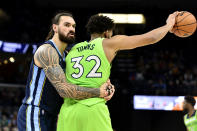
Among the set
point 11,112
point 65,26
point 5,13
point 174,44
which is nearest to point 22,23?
point 5,13

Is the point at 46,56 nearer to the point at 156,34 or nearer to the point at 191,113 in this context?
the point at 156,34

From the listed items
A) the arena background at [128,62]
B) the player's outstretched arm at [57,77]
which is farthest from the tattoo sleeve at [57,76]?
the arena background at [128,62]

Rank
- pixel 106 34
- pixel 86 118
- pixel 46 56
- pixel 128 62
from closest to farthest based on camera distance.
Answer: pixel 86 118, pixel 46 56, pixel 106 34, pixel 128 62

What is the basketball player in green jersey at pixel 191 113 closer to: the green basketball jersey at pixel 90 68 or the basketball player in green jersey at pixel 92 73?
the basketball player in green jersey at pixel 92 73

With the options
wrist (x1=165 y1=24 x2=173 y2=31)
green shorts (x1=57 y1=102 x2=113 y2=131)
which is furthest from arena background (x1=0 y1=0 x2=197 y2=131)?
wrist (x1=165 y1=24 x2=173 y2=31)

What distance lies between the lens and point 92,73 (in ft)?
10.2

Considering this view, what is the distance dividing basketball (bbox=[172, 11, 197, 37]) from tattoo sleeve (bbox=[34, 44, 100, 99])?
120 cm

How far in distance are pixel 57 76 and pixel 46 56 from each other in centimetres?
25

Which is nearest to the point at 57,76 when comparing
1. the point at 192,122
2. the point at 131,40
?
the point at 131,40

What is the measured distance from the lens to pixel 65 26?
342 centimetres

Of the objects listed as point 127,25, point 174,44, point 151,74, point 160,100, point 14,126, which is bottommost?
point 14,126

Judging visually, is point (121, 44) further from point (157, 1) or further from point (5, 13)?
point (5, 13)

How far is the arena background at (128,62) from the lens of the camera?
1377cm

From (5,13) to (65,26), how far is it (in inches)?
591
